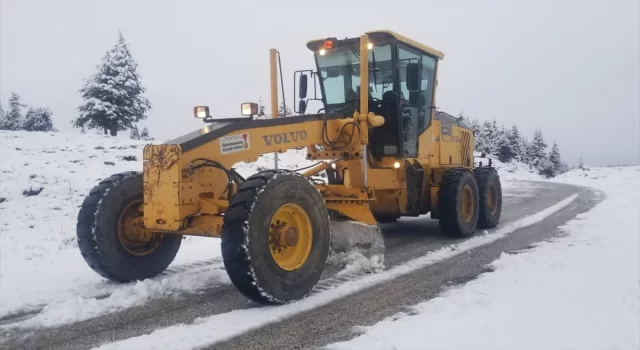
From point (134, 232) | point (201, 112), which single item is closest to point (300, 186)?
point (201, 112)

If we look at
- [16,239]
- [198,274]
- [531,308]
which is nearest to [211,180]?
Answer: [198,274]

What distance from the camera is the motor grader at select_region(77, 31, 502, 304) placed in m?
4.88

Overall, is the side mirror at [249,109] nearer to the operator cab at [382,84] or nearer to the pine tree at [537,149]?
the operator cab at [382,84]

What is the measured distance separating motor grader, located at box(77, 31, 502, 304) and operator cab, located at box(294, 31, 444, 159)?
2cm

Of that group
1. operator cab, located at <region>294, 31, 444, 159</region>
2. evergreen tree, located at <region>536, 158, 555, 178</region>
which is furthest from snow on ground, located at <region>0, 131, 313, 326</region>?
evergreen tree, located at <region>536, 158, 555, 178</region>

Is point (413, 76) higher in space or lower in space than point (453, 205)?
higher

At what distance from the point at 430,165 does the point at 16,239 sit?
7313mm

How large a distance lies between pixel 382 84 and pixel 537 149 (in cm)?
8534

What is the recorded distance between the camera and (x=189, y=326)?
427 cm

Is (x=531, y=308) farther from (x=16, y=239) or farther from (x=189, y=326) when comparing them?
(x=16, y=239)

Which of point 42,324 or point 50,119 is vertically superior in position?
point 50,119

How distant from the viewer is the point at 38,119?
58125 mm

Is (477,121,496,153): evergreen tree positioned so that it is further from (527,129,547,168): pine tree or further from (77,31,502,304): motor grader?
(77,31,502,304): motor grader

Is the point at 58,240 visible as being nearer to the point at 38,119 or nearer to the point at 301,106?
the point at 301,106
